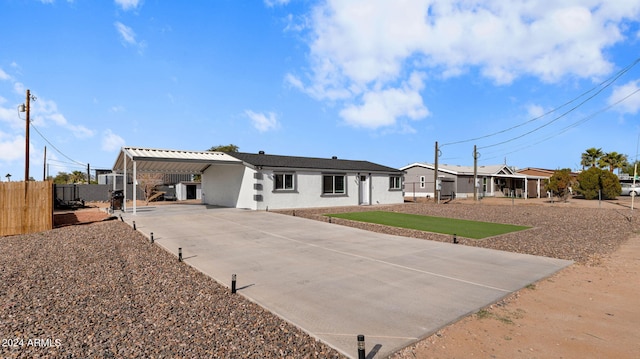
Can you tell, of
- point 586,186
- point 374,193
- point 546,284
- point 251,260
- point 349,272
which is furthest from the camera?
point 586,186

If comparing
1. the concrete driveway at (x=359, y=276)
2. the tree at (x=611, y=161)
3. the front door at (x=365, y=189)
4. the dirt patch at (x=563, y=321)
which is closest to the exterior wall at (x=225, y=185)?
the concrete driveway at (x=359, y=276)

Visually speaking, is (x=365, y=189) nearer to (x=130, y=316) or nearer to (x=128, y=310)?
(x=128, y=310)

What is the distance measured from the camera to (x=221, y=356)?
3.63 meters

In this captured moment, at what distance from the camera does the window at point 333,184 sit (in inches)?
963

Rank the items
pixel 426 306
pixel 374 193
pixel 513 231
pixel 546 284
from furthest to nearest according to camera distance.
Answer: pixel 374 193 < pixel 513 231 < pixel 546 284 < pixel 426 306

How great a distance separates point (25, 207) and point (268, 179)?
12.1m

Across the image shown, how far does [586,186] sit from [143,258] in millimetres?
41936

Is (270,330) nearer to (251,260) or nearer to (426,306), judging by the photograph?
(426,306)

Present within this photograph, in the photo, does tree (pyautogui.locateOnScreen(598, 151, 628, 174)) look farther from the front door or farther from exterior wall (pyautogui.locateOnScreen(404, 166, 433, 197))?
the front door

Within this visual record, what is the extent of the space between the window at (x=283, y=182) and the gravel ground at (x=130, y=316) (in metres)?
14.0

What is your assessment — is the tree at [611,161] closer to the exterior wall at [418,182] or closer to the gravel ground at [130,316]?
the exterior wall at [418,182]

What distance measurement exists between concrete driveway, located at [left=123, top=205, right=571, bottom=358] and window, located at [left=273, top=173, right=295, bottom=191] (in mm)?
9398

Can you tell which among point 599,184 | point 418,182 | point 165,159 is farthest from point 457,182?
point 165,159

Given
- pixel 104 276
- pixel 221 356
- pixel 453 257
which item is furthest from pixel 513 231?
pixel 104 276
